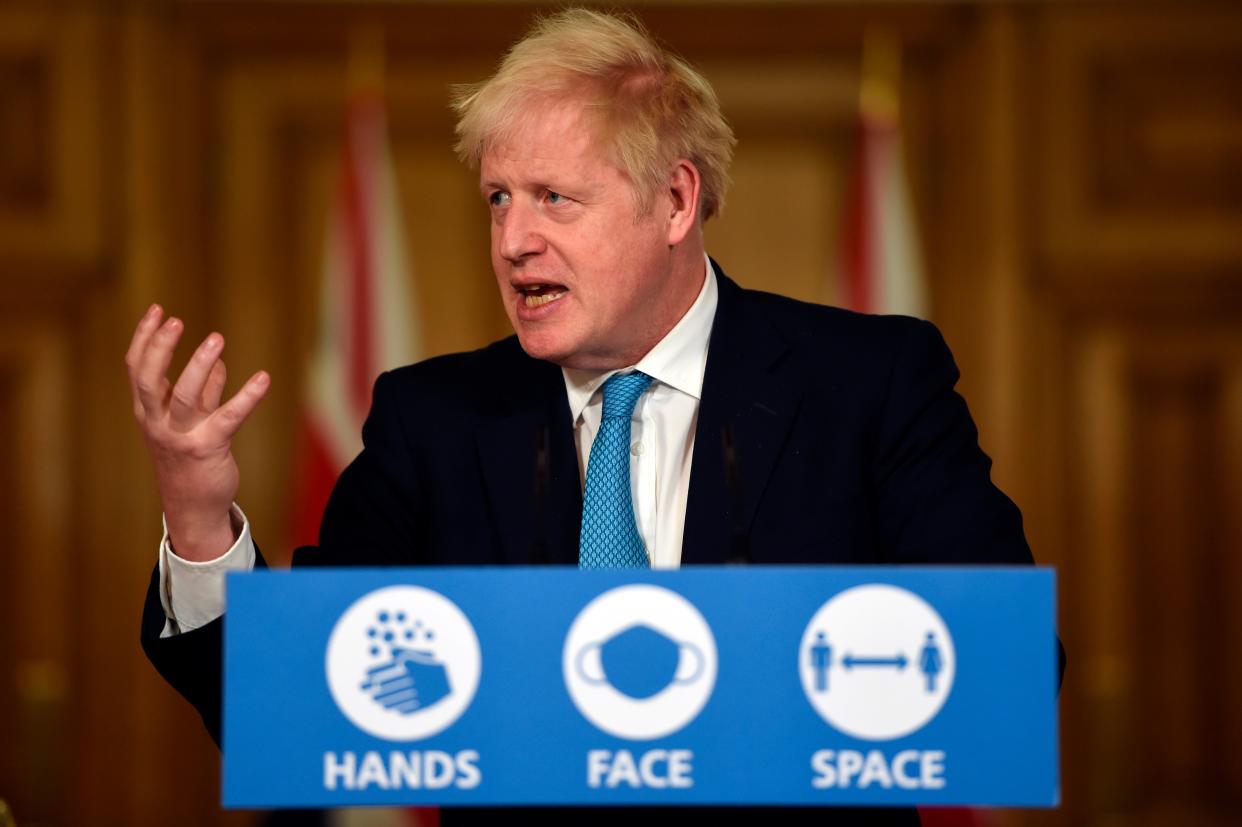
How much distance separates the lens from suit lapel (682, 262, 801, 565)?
1647 mm

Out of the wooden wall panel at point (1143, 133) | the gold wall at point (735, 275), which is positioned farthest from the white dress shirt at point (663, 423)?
the wooden wall panel at point (1143, 133)

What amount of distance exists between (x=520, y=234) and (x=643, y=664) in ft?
2.27

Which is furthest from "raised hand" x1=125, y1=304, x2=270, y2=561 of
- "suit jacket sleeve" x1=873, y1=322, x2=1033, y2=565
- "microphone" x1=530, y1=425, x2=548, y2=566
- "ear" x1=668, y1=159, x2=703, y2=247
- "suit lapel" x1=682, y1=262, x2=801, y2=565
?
"suit jacket sleeve" x1=873, y1=322, x2=1033, y2=565

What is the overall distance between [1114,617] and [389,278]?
6.41ft

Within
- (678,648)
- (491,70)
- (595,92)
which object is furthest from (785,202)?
(678,648)

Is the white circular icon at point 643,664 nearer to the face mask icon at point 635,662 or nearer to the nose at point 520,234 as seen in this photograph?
the face mask icon at point 635,662

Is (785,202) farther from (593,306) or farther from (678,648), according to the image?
(678,648)

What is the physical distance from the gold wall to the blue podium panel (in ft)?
7.97

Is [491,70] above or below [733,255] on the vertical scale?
above

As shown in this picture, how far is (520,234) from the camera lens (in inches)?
66.2

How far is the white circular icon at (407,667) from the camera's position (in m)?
1.15

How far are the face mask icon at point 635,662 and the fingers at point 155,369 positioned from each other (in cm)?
57

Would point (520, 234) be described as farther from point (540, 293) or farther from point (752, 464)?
point (752, 464)

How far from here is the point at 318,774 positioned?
1148mm
